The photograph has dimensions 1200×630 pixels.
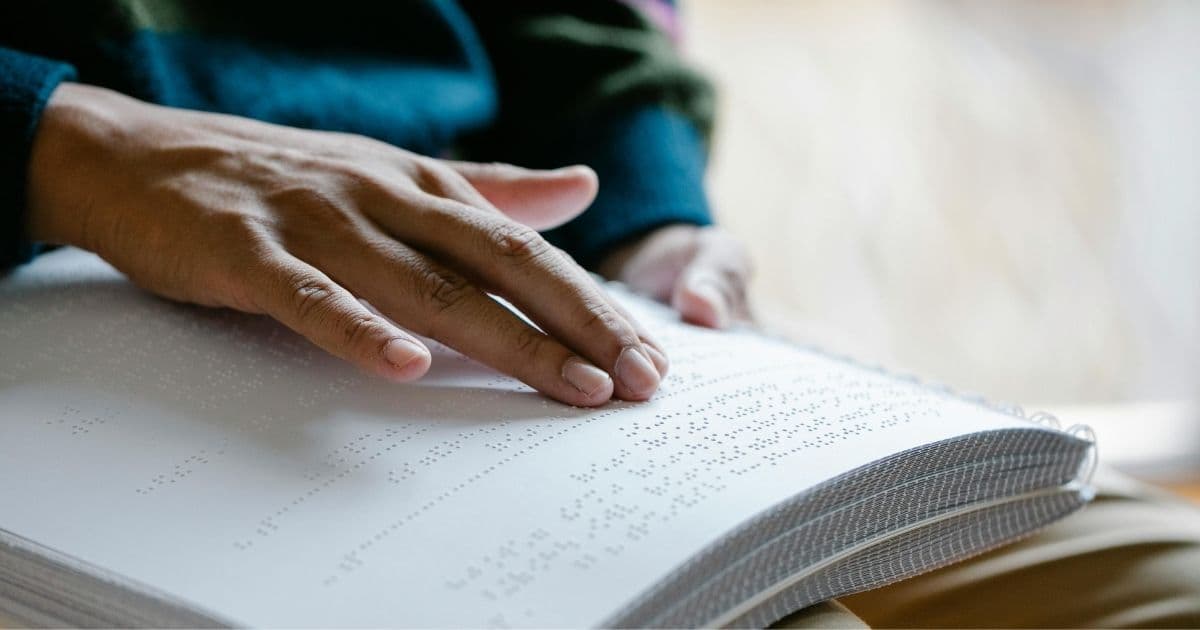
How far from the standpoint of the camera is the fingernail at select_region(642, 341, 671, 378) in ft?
1.56

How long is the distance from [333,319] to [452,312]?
5cm

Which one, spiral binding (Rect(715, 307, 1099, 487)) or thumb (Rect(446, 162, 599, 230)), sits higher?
spiral binding (Rect(715, 307, 1099, 487))

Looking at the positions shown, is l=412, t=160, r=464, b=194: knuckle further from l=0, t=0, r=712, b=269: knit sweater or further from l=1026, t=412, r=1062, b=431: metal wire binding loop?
l=1026, t=412, r=1062, b=431: metal wire binding loop

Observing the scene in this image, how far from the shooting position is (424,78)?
2.52ft

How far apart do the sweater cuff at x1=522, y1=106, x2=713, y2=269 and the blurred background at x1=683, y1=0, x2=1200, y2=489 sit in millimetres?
584

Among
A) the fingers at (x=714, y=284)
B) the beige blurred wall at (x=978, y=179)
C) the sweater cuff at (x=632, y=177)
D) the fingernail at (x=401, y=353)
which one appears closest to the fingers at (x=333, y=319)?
the fingernail at (x=401, y=353)

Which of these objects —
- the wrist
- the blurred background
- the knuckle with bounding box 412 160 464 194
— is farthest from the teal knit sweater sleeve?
the blurred background

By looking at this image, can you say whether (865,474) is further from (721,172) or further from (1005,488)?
(721,172)

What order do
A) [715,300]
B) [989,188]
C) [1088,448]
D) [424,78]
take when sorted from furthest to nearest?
[989,188] → [424,78] → [715,300] → [1088,448]

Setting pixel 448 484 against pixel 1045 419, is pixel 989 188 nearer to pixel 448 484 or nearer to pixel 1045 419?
pixel 1045 419

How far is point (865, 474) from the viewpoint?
0.41 metres

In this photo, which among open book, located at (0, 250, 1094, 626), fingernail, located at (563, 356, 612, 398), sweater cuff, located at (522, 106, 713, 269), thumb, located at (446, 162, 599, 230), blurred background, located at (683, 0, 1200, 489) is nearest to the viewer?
open book, located at (0, 250, 1094, 626)

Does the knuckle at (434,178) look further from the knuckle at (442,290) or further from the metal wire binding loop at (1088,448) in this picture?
Answer: the metal wire binding loop at (1088,448)

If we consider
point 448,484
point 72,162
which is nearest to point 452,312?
point 448,484
